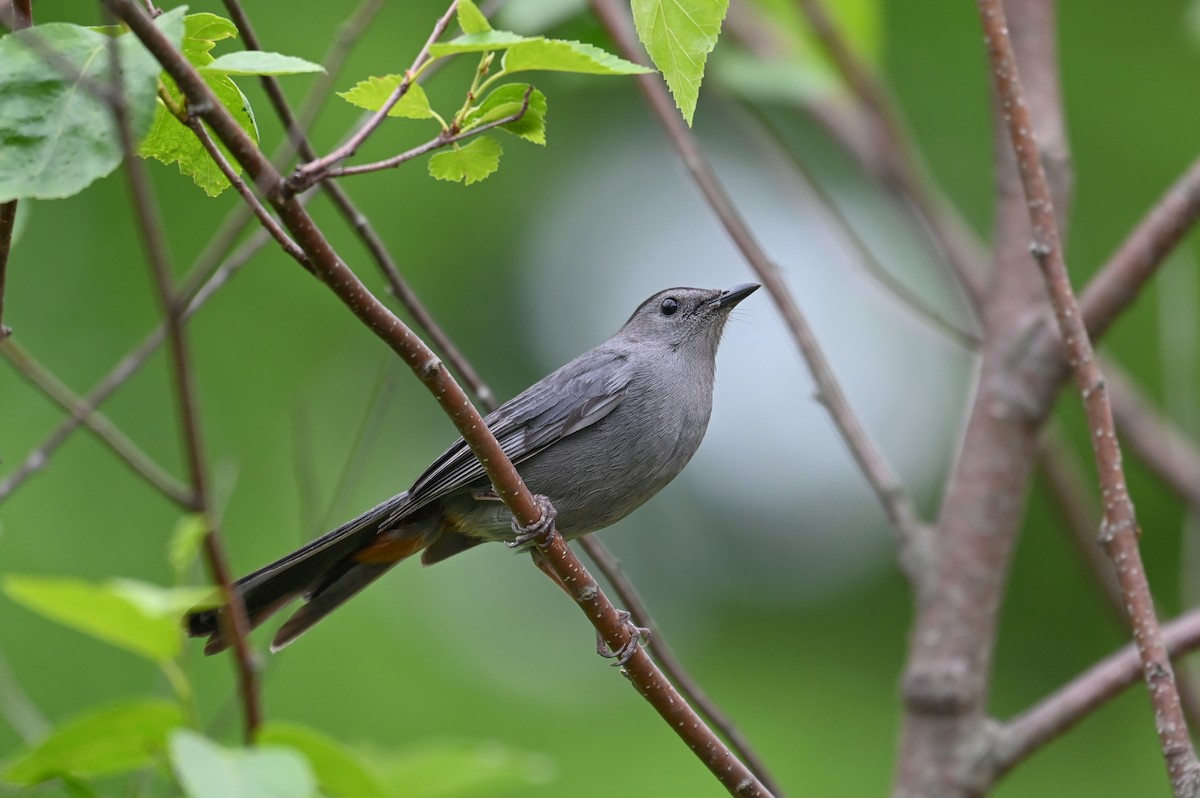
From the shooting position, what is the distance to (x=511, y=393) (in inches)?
382

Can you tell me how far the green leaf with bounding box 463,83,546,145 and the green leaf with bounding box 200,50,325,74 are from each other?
0.32m

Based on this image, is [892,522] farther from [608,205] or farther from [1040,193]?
[608,205]

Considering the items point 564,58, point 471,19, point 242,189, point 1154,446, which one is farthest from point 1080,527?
point 242,189

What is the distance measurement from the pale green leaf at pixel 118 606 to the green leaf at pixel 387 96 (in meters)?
0.89

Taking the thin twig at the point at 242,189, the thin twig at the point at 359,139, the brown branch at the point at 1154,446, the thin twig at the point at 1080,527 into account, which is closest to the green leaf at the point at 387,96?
the thin twig at the point at 359,139

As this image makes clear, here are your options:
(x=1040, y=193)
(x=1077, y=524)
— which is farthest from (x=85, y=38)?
(x=1077, y=524)

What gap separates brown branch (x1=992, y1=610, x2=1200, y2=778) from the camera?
3.52 metres

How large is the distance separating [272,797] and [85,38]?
4.11 ft

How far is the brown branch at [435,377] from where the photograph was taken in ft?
6.14

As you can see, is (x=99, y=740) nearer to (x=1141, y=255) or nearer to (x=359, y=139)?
(x=359, y=139)

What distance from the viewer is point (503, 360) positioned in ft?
32.4

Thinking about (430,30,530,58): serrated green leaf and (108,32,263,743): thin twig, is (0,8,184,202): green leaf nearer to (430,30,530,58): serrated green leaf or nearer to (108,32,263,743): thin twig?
(108,32,263,743): thin twig

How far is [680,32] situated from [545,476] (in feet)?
7.35

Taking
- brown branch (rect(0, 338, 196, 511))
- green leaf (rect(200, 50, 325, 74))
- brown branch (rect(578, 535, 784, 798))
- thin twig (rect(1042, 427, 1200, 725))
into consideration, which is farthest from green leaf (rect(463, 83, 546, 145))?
thin twig (rect(1042, 427, 1200, 725))
